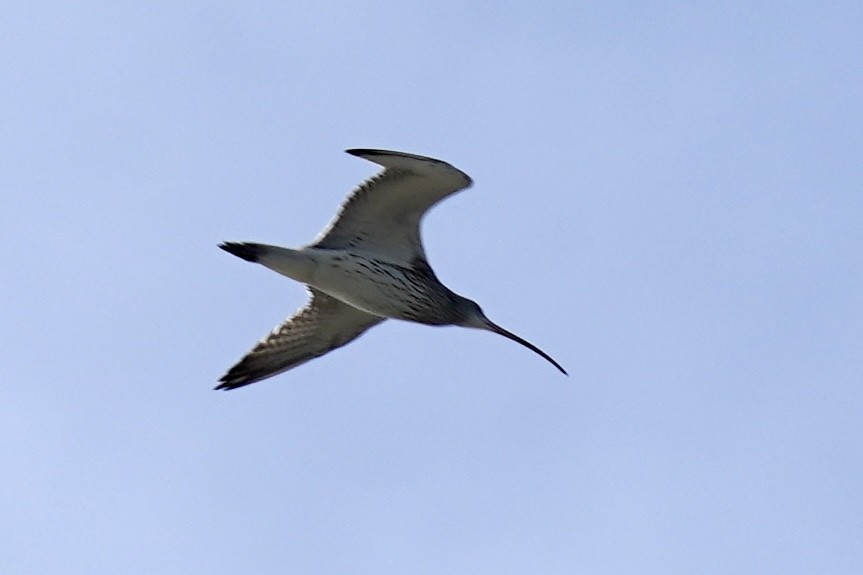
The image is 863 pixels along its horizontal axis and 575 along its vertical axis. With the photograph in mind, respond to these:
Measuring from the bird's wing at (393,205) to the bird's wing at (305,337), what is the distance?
4.25ft

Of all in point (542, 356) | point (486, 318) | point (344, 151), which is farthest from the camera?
point (542, 356)

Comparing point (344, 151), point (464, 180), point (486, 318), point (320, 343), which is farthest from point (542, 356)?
point (344, 151)

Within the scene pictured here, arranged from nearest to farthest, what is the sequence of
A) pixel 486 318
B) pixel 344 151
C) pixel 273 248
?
1. pixel 344 151
2. pixel 273 248
3. pixel 486 318

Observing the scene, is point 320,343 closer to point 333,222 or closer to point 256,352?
point 256,352

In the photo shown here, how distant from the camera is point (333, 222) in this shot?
17.8 meters

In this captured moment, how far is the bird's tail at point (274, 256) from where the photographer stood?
682 inches

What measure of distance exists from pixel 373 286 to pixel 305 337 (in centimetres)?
173

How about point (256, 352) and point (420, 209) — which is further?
point (256, 352)

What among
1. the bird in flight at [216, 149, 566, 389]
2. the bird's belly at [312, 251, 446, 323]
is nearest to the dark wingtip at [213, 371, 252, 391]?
the bird in flight at [216, 149, 566, 389]

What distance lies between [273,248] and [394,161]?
6.21ft

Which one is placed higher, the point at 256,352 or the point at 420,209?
the point at 420,209

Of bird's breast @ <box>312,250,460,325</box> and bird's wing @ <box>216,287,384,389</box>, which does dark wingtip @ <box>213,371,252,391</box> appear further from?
bird's breast @ <box>312,250,460,325</box>

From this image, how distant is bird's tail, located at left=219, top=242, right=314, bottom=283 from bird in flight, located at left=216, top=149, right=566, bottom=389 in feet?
0.03

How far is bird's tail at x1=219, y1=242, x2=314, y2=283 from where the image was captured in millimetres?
17328
